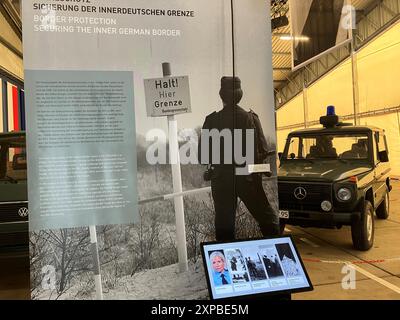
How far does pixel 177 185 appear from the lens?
2898mm

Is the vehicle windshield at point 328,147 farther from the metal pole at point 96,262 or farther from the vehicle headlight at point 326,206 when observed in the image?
the metal pole at point 96,262

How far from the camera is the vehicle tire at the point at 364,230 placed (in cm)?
534

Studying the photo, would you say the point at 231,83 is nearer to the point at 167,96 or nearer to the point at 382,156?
the point at 167,96

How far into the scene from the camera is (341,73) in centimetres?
1728

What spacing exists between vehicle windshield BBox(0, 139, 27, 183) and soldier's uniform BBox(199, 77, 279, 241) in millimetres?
2917

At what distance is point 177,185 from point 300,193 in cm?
307

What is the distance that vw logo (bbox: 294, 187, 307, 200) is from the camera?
547cm

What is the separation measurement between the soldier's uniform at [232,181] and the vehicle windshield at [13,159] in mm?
2917

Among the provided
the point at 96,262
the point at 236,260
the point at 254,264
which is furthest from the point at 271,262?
the point at 96,262

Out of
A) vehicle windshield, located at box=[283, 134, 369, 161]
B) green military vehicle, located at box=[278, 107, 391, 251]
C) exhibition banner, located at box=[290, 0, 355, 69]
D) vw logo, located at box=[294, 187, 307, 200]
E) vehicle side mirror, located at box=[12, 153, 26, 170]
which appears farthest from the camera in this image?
vehicle windshield, located at box=[283, 134, 369, 161]

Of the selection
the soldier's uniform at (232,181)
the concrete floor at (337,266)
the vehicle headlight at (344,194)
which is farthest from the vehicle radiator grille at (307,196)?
the soldier's uniform at (232,181)

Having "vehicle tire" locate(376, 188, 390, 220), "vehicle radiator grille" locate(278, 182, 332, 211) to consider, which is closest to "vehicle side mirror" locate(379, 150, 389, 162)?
"vehicle tire" locate(376, 188, 390, 220)

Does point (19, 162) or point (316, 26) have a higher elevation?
point (316, 26)

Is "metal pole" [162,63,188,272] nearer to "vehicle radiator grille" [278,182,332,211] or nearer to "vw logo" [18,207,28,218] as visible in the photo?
"vw logo" [18,207,28,218]
